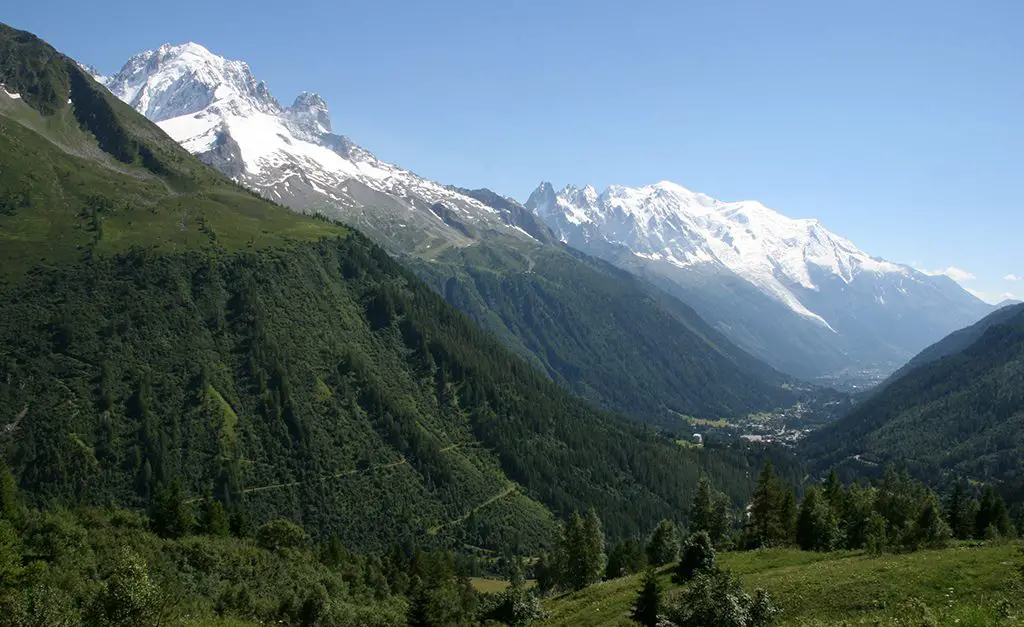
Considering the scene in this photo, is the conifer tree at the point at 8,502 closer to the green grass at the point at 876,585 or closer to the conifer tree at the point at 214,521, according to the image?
the conifer tree at the point at 214,521

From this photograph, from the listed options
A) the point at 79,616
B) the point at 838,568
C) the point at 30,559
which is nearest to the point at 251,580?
the point at 30,559

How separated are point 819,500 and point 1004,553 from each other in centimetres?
4533

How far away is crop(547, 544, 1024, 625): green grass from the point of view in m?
50.7

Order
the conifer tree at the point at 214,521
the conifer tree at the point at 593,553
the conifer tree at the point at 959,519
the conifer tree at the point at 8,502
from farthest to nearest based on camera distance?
the conifer tree at the point at 214,521 → the conifer tree at the point at 593,553 → the conifer tree at the point at 959,519 → the conifer tree at the point at 8,502

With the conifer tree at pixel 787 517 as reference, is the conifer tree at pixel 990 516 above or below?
above

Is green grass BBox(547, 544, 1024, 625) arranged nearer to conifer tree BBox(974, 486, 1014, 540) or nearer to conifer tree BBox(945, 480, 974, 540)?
conifer tree BBox(974, 486, 1014, 540)

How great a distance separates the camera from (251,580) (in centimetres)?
8944

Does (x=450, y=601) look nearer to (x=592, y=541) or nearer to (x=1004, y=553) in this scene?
(x=592, y=541)

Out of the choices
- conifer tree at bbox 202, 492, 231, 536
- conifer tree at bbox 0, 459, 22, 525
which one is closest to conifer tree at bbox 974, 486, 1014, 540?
conifer tree at bbox 202, 492, 231, 536

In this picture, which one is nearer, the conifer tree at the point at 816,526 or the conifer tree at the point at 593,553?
the conifer tree at the point at 816,526

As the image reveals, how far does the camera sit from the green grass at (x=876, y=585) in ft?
166

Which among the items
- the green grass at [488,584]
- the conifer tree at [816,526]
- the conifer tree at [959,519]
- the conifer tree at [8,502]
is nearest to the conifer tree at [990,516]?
the conifer tree at [959,519]

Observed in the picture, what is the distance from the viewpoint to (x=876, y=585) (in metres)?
57.6

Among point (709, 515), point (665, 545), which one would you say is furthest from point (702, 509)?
point (665, 545)
